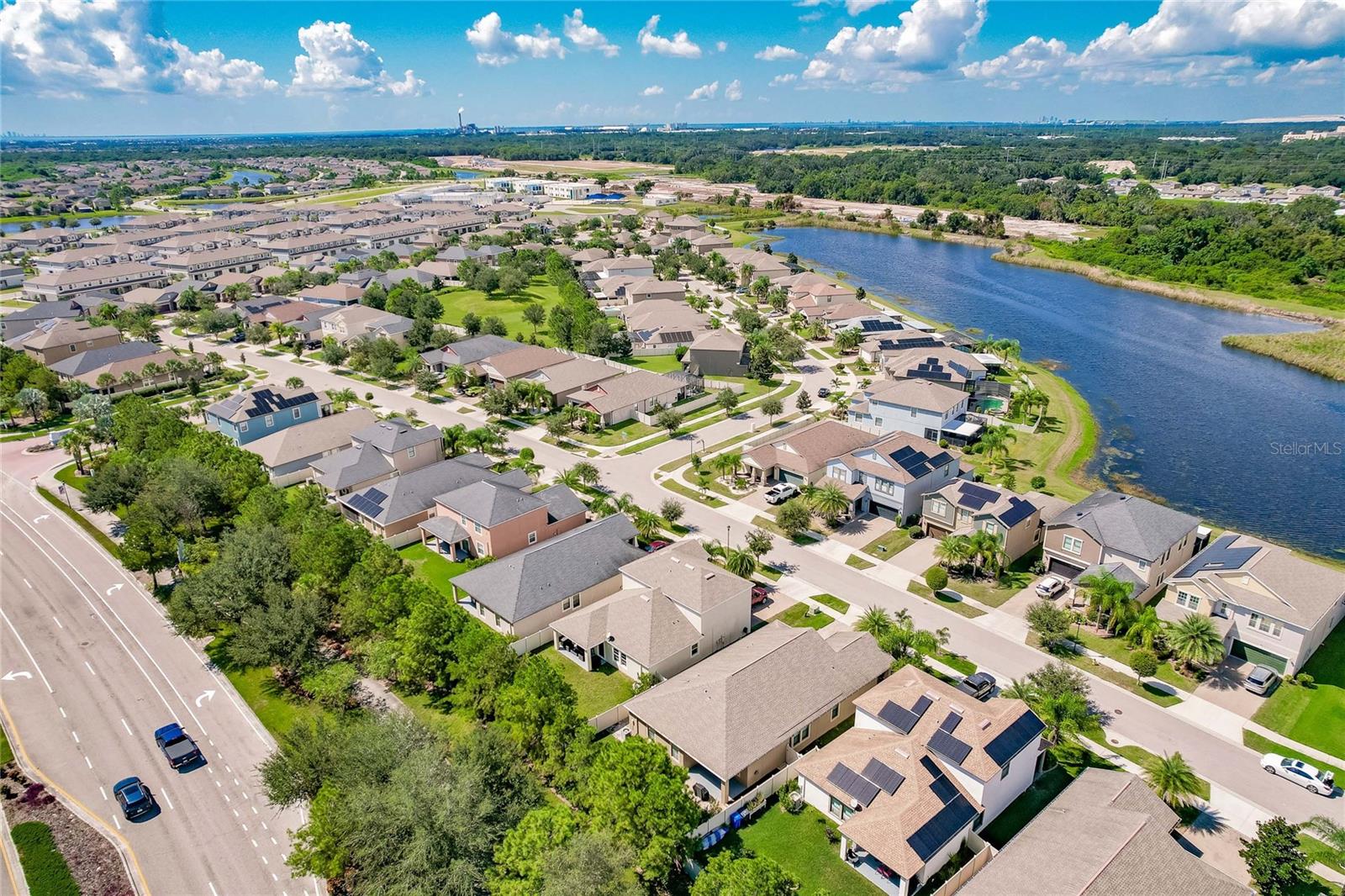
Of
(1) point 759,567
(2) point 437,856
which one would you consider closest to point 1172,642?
(1) point 759,567

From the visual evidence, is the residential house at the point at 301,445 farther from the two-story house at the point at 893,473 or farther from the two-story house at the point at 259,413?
the two-story house at the point at 893,473

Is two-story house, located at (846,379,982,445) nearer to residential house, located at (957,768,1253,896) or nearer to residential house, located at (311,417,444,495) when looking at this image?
residential house, located at (311,417,444,495)

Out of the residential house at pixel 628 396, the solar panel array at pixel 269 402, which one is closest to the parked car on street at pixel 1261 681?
the residential house at pixel 628 396

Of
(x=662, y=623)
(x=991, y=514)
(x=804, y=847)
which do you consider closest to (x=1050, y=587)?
(x=991, y=514)

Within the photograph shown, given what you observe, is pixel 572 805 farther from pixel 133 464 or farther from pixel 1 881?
pixel 133 464

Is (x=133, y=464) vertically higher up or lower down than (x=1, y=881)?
higher up

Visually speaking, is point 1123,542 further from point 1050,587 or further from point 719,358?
point 719,358
